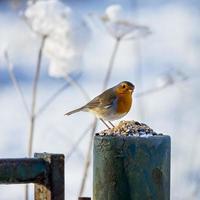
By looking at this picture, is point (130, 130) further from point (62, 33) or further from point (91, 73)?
point (91, 73)

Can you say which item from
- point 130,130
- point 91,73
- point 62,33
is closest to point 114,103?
point 62,33

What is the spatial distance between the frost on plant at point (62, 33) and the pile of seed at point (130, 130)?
240 cm

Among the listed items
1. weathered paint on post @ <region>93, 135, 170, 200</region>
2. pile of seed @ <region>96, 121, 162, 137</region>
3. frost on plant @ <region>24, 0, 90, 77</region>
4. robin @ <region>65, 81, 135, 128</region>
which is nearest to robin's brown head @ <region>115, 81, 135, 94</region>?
robin @ <region>65, 81, 135, 128</region>

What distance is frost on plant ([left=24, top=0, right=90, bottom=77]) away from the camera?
4234mm

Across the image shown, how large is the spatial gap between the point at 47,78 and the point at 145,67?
90 centimetres

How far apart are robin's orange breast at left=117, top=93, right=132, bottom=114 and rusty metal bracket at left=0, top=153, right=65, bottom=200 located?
171 cm

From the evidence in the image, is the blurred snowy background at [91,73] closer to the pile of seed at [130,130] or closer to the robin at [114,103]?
the robin at [114,103]

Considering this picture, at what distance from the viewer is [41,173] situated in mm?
1684

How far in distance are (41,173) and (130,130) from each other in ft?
0.68

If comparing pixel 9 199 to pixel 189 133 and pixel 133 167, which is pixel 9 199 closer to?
pixel 189 133

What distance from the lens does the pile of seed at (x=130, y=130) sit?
5.76 ft

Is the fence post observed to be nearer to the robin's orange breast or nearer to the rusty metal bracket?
the rusty metal bracket

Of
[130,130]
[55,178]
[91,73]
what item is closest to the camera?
[55,178]

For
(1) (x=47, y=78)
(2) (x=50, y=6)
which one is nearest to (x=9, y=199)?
(2) (x=50, y=6)
